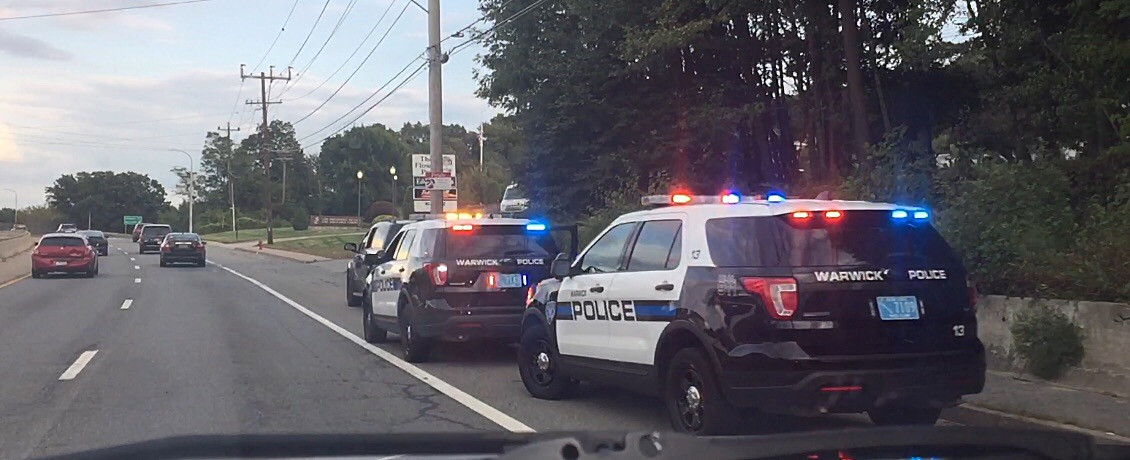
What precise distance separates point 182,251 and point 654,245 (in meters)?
35.7

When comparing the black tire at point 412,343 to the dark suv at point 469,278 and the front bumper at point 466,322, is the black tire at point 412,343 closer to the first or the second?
the dark suv at point 469,278

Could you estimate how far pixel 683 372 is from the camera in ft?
24.8

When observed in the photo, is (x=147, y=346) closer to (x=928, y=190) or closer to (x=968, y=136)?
(x=928, y=190)

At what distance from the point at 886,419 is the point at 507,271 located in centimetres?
511

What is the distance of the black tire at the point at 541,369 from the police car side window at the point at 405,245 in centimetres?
333

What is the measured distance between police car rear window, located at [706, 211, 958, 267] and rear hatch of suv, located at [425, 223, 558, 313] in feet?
16.1

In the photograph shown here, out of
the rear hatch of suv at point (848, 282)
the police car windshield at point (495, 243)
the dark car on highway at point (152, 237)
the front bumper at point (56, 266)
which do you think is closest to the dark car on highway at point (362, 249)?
the police car windshield at point (495, 243)

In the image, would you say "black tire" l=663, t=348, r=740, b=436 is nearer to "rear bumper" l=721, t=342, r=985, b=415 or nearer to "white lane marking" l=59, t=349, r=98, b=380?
"rear bumper" l=721, t=342, r=985, b=415

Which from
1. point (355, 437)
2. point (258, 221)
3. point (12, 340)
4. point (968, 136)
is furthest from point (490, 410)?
point (258, 221)

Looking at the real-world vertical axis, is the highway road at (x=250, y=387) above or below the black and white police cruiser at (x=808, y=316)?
below

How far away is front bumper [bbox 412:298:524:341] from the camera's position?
11836 mm

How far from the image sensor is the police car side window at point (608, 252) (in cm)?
868

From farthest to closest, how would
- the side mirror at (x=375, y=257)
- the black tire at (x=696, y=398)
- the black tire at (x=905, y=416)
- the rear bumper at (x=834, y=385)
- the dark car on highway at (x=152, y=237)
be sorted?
1. the dark car on highway at (x=152, y=237)
2. the side mirror at (x=375, y=257)
3. the black tire at (x=905, y=416)
4. the black tire at (x=696, y=398)
5. the rear bumper at (x=834, y=385)

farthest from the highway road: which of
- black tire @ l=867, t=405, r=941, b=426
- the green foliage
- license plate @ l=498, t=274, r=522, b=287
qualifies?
the green foliage
